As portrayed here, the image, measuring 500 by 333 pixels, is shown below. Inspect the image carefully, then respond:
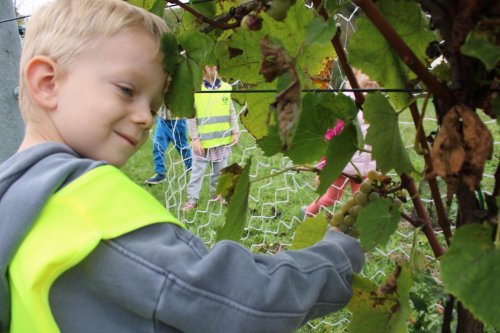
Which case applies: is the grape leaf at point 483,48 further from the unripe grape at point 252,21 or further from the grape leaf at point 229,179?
the grape leaf at point 229,179

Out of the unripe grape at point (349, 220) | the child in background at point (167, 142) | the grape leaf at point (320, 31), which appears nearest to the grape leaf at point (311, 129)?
the unripe grape at point (349, 220)

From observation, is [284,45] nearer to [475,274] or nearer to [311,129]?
[311,129]

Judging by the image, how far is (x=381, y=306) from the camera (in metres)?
0.72

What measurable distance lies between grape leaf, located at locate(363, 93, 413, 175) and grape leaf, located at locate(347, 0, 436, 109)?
0.20 feet

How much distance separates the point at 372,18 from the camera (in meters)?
0.51

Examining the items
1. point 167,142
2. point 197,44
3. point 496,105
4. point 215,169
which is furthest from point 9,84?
point 167,142

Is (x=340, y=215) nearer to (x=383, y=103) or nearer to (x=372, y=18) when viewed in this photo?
(x=383, y=103)

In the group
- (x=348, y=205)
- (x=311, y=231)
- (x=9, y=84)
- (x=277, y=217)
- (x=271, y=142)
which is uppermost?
(x=271, y=142)

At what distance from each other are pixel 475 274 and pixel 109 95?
2.02 feet

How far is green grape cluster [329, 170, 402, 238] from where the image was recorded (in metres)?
0.79

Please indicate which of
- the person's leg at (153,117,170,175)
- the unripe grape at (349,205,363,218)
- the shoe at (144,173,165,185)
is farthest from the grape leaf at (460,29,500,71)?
the shoe at (144,173,165,185)

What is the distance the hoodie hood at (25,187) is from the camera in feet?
2.25

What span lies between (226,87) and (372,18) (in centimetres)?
341

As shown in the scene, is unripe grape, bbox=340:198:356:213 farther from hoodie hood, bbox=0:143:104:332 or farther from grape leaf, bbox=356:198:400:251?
hoodie hood, bbox=0:143:104:332
